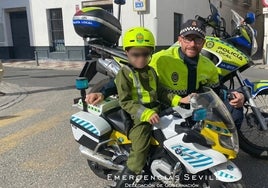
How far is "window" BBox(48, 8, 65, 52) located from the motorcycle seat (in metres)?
14.1

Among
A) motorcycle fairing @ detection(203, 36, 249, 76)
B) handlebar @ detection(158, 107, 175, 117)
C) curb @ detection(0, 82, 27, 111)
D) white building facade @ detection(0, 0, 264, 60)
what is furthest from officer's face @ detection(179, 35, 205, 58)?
white building facade @ detection(0, 0, 264, 60)

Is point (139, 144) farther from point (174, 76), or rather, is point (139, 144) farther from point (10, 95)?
point (10, 95)

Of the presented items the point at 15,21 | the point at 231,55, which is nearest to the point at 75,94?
the point at 231,55

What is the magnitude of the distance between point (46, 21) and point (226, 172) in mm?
15572

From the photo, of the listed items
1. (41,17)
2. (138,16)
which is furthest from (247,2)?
(41,17)

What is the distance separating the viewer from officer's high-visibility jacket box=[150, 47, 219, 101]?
9.95ft

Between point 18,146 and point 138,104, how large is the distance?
255 cm

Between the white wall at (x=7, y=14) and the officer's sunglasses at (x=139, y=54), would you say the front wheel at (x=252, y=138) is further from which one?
the white wall at (x=7, y=14)

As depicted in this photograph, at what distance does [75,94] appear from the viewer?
25.2ft

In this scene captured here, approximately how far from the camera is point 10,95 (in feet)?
25.8

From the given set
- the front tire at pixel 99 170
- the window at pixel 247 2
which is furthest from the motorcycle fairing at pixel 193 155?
the window at pixel 247 2

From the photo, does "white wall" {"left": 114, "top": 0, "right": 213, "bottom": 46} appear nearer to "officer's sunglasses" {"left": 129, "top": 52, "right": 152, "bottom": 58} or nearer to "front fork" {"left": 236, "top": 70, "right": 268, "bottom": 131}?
"front fork" {"left": 236, "top": 70, "right": 268, "bottom": 131}

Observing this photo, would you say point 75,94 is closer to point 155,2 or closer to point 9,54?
point 155,2

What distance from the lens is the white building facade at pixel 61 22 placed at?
13633mm
